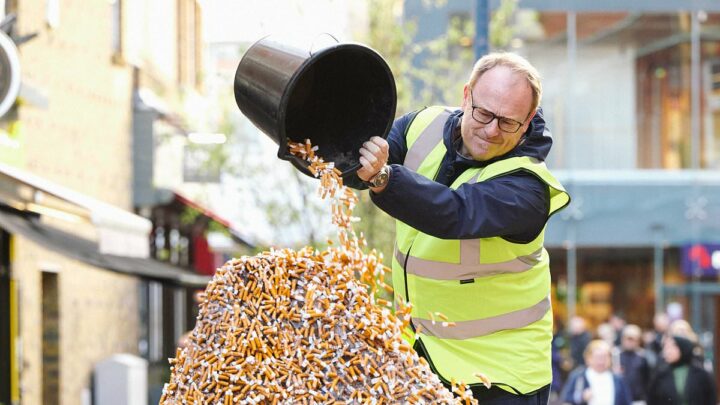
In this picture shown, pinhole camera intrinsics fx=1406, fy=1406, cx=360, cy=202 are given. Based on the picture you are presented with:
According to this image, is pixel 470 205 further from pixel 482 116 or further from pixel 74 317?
pixel 74 317

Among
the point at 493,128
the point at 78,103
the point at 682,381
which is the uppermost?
the point at 78,103

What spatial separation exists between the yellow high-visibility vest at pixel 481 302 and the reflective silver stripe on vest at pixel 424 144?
6cm

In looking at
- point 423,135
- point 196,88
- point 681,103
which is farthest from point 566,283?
point 423,135

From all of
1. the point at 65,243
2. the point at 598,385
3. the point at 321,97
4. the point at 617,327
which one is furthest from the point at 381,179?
the point at 617,327

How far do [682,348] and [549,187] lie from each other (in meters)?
9.89

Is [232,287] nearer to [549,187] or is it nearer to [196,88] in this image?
[549,187]

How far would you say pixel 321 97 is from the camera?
3646 millimetres

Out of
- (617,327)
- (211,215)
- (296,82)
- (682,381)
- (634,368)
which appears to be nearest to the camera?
(296,82)

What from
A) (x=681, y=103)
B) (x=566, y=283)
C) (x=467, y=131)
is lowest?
(x=566, y=283)

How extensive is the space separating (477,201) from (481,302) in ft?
1.34

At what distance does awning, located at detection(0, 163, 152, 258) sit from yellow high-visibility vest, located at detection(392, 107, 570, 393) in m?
7.43

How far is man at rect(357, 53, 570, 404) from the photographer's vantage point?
3.49 m

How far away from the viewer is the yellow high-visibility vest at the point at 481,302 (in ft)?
12.2

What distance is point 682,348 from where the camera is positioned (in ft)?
43.0
